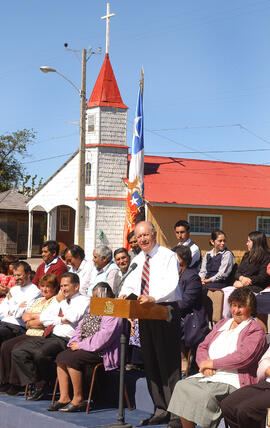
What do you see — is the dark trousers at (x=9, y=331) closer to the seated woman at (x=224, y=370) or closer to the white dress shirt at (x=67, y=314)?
the white dress shirt at (x=67, y=314)

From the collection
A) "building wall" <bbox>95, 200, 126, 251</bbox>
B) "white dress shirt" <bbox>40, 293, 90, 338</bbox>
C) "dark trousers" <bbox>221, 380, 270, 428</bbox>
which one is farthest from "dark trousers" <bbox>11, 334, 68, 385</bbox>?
"building wall" <bbox>95, 200, 126, 251</bbox>

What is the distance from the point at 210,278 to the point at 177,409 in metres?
3.84

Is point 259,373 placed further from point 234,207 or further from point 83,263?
point 234,207

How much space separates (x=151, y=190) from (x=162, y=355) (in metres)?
22.7

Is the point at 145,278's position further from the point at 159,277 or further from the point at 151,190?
the point at 151,190

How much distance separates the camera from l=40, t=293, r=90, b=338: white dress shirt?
7.41 m

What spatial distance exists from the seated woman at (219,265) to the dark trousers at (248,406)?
3.75m

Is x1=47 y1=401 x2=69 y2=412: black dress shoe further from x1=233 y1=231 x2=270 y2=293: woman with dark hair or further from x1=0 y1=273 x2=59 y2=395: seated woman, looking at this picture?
x1=233 y1=231 x2=270 y2=293: woman with dark hair

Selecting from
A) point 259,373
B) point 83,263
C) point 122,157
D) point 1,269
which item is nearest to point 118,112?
point 122,157

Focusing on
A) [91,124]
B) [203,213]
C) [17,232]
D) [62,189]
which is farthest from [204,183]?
[17,232]

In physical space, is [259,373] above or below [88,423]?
above

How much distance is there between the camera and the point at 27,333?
8039mm

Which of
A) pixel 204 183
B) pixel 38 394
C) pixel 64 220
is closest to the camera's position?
pixel 38 394

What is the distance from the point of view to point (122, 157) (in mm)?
30734
